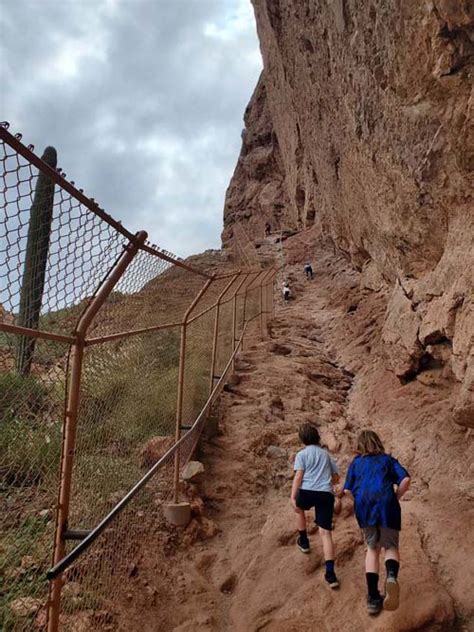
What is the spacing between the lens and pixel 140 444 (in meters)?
4.76

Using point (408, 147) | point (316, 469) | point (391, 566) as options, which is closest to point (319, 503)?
point (316, 469)

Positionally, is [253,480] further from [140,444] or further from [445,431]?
[445,431]

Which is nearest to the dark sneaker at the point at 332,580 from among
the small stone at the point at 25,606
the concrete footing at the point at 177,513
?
the concrete footing at the point at 177,513

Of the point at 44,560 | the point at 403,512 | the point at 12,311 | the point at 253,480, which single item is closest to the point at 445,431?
the point at 403,512

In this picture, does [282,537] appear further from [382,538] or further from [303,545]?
[382,538]

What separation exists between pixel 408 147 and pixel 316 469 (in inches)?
161

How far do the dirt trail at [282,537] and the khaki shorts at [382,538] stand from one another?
39 centimetres

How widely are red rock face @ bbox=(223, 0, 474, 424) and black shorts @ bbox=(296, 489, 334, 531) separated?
183 centimetres

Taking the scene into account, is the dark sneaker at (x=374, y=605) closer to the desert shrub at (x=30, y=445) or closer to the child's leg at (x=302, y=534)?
the child's leg at (x=302, y=534)

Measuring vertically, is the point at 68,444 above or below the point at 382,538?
above

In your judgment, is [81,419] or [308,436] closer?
[81,419]

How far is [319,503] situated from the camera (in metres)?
4.02

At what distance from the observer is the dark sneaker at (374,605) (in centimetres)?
335

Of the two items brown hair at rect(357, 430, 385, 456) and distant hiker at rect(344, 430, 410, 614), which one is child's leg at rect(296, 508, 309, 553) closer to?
distant hiker at rect(344, 430, 410, 614)
